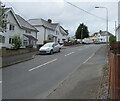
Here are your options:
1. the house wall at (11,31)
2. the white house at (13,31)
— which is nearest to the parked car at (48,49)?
the white house at (13,31)

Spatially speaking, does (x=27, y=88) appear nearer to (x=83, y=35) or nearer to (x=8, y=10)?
(x=8, y=10)

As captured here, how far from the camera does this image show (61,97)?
22.1 ft

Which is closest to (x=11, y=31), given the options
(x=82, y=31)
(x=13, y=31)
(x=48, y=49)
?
(x=13, y=31)

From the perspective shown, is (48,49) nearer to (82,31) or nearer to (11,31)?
(11,31)

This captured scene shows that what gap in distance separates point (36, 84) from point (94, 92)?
336cm

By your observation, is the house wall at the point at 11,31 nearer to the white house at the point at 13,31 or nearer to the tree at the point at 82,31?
the white house at the point at 13,31

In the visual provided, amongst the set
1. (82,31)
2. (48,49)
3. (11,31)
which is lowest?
(48,49)

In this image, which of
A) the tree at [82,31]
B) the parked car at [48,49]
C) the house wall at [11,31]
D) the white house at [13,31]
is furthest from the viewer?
the tree at [82,31]

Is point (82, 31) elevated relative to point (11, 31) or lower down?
elevated

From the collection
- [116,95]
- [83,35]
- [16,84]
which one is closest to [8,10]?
[16,84]

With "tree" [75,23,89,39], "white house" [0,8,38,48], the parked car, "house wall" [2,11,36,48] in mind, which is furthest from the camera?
"tree" [75,23,89,39]

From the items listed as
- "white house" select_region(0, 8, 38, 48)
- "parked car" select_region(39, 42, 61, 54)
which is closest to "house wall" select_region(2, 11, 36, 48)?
"white house" select_region(0, 8, 38, 48)

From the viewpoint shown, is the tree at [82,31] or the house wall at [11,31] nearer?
the house wall at [11,31]

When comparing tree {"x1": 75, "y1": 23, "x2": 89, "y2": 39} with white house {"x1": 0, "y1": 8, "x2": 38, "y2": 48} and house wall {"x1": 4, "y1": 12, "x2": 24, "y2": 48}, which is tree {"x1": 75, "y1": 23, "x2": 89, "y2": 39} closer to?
white house {"x1": 0, "y1": 8, "x2": 38, "y2": 48}
